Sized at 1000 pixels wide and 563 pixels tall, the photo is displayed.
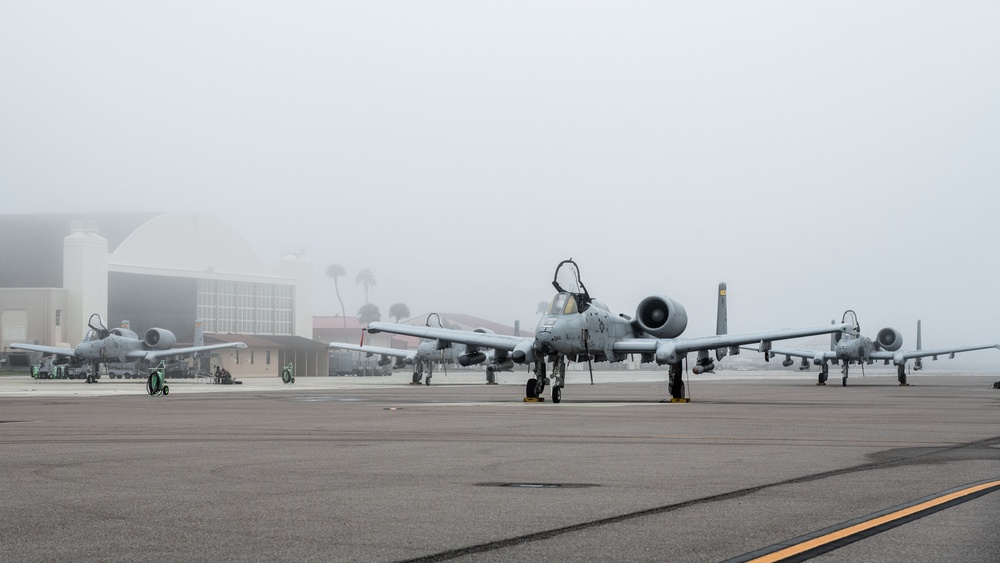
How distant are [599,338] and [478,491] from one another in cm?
2412

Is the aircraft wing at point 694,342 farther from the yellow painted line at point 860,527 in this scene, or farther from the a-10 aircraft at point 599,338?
the yellow painted line at point 860,527

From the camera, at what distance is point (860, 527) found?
25.9ft

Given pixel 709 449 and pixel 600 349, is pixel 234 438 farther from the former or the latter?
pixel 600 349

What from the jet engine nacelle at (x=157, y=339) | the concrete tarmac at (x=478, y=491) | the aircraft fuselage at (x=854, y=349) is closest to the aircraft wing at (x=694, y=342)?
the concrete tarmac at (x=478, y=491)

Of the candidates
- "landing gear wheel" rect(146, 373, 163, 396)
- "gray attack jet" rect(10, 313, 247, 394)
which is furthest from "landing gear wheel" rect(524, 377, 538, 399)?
"gray attack jet" rect(10, 313, 247, 394)

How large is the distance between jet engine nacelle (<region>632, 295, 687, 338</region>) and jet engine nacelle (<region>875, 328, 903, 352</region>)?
3478cm

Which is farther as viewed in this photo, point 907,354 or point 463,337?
point 907,354

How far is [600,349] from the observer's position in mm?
34281

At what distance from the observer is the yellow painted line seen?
6.73 m

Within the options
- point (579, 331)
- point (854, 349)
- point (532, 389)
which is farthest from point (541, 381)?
point (854, 349)

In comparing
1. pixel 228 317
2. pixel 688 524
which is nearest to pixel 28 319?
pixel 228 317

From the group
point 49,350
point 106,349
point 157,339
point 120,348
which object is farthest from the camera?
point 49,350

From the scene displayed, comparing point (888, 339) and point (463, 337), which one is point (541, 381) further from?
point (888, 339)

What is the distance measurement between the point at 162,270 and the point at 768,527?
9108 centimetres
